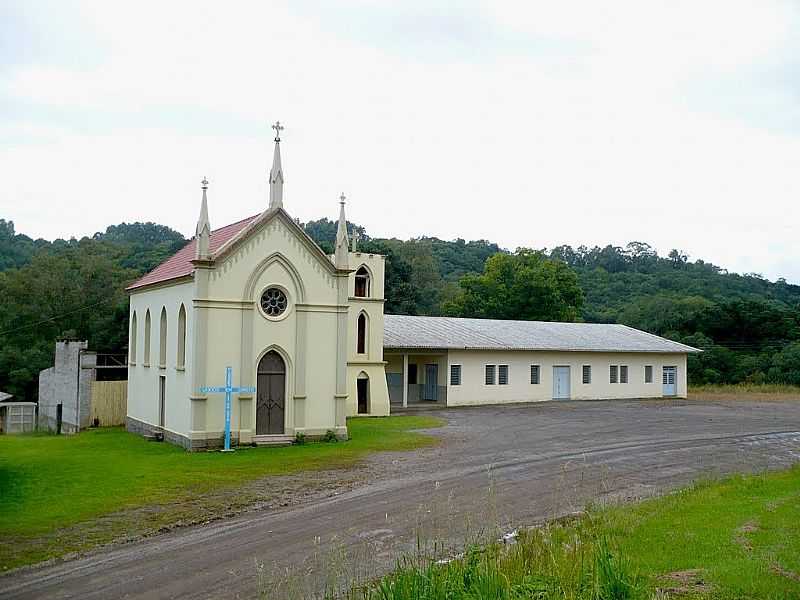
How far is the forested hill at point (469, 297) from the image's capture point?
51875 millimetres

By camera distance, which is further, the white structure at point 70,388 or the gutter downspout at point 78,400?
the white structure at point 70,388

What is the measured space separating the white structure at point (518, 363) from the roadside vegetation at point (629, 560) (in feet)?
84.5

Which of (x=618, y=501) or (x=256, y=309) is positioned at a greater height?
(x=256, y=309)

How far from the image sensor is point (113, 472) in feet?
61.5

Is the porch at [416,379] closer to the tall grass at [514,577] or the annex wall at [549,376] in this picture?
the annex wall at [549,376]

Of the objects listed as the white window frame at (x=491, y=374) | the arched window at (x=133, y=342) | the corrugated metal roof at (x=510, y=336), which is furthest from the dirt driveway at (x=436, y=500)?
the arched window at (x=133, y=342)

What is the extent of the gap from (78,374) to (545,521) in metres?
24.3

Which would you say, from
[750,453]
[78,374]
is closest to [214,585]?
[750,453]

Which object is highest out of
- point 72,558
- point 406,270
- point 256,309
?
point 406,270

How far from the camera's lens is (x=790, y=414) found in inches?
1441

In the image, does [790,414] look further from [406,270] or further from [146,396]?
[406,270]

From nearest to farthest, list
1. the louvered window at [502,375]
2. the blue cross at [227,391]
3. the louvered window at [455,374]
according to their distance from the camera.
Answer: the blue cross at [227,391]
the louvered window at [455,374]
the louvered window at [502,375]

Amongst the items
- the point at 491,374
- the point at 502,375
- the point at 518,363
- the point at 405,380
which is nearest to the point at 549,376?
the point at 518,363

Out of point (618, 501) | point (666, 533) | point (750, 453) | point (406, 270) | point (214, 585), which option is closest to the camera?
point (214, 585)
